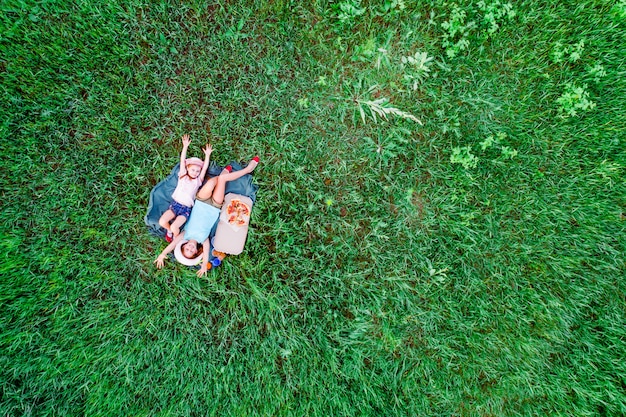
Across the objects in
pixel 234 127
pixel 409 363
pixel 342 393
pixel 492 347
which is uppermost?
pixel 234 127

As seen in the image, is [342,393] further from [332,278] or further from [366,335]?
[332,278]

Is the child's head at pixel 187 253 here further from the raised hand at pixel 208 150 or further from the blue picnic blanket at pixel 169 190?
the raised hand at pixel 208 150

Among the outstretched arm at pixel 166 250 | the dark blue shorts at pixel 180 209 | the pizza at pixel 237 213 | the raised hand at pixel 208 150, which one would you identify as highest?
the raised hand at pixel 208 150

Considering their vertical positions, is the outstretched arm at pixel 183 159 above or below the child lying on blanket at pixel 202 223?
above

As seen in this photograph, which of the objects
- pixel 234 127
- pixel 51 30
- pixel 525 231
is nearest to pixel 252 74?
pixel 234 127

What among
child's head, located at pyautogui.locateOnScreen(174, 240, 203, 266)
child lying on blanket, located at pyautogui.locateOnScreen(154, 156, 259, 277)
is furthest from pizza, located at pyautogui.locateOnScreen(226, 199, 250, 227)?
child's head, located at pyautogui.locateOnScreen(174, 240, 203, 266)

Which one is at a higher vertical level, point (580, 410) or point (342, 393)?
point (580, 410)

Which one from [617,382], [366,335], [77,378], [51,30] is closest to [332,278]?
[366,335]

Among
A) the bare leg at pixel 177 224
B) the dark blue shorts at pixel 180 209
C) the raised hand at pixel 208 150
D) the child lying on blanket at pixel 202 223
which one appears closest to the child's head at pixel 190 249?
the child lying on blanket at pixel 202 223
